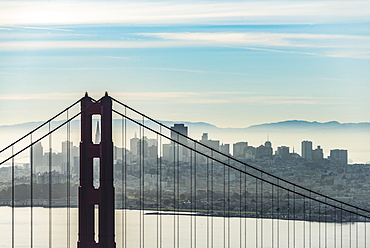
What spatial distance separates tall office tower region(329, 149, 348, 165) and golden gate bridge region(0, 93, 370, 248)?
277 inches

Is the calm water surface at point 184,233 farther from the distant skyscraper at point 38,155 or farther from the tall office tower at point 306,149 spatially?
the tall office tower at point 306,149

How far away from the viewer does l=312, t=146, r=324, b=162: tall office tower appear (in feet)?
279

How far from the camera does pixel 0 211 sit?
60344 mm

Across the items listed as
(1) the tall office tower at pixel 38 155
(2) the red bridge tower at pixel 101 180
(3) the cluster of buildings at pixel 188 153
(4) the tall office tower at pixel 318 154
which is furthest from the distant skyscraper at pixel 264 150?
(2) the red bridge tower at pixel 101 180

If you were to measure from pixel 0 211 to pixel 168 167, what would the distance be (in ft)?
53.0

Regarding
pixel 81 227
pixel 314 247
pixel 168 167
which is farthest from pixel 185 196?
pixel 81 227

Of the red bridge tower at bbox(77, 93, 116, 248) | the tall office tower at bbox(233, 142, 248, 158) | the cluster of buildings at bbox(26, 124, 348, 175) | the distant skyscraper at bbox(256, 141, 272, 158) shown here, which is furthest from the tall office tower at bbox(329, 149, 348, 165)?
the red bridge tower at bbox(77, 93, 116, 248)

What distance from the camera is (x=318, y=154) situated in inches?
3445

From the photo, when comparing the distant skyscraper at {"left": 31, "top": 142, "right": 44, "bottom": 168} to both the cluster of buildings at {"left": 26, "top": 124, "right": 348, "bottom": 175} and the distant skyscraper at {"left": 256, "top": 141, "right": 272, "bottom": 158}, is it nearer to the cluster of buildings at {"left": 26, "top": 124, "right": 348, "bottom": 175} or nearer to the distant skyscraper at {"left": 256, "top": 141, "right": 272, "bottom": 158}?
the cluster of buildings at {"left": 26, "top": 124, "right": 348, "bottom": 175}

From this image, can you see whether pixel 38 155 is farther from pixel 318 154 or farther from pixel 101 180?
pixel 101 180

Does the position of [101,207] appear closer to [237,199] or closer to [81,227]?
[81,227]

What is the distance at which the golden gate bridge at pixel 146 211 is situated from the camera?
1819cm

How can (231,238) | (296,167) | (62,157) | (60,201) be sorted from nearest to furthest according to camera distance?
1. (231,238)
2. (60,201)
3. (62,157)
4. (296,167)

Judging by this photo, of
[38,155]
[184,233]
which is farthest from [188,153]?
[184,233]
